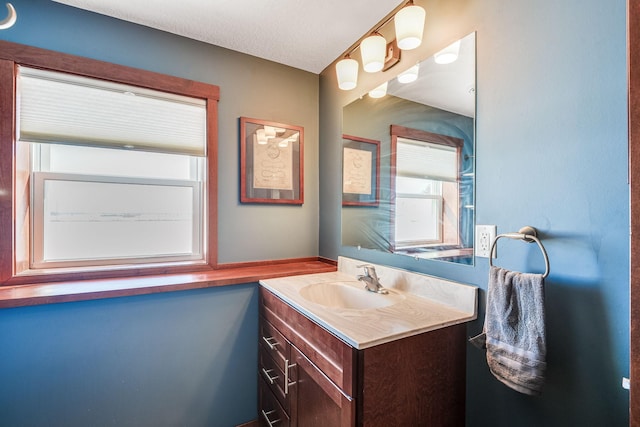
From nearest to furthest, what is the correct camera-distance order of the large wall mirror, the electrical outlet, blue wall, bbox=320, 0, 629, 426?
blue wall, bbox=320, 0, 629, 426 → the electrical outlet → the large wall mirror

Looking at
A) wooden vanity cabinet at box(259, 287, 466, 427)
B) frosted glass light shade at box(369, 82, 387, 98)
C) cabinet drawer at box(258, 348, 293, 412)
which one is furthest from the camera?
frosted glass light shade at box(369, 82, 387, 98)

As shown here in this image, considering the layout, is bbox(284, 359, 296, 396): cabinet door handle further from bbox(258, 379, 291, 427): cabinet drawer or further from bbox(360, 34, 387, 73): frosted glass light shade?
bbox(360, 34, 387, 73): frosted glass light shade

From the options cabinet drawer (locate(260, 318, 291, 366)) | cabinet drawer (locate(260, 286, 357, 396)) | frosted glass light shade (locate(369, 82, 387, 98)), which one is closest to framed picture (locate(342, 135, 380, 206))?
frosted glass light shade (locate(369, 82, 387, 98))

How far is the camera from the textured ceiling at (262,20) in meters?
1.46

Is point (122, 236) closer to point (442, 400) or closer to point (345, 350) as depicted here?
point (345, 350)

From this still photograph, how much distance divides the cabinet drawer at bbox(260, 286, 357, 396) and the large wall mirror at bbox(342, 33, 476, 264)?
0.63m

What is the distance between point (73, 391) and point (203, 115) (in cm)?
156

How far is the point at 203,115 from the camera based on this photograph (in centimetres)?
183

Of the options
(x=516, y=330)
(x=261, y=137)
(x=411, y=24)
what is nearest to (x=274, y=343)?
(x=516, y=330)

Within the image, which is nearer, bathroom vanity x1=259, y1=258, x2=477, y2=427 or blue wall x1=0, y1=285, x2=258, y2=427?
bathroom vanity x1=259, y1=258, x2=477, y2=427

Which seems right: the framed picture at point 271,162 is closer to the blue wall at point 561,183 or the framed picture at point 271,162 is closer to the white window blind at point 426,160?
the white window blind at point 426,160

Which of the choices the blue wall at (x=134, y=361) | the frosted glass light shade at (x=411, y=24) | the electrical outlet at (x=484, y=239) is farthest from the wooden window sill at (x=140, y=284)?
the frosted glass light shade at (x=411, y=24)

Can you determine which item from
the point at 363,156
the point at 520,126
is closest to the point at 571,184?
the point at 520,126

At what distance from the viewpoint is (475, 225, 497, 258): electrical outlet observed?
109cm
